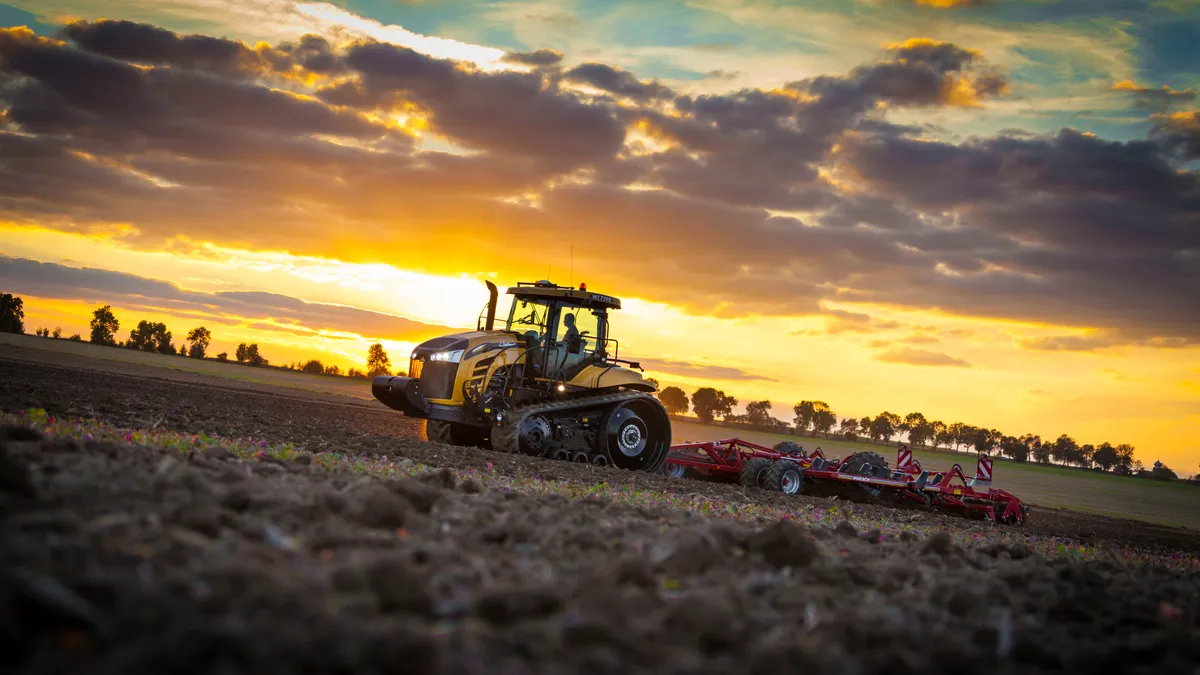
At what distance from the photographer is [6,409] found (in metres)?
13.2

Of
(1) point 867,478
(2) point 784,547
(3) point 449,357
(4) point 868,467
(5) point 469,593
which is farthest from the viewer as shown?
(4) point 868,467

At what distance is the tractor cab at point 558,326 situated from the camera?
714 inches

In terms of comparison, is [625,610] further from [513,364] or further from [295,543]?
[513,364]

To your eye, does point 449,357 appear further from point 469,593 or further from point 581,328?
point 469,593

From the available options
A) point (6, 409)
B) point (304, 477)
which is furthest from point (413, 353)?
point (304, 477)

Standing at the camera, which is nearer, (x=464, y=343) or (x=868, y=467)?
(x=464, y=343)

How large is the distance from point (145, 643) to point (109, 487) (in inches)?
92.1

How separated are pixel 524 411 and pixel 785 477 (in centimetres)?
570

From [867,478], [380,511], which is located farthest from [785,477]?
[380,511]

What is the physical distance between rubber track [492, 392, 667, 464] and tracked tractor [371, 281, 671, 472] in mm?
23

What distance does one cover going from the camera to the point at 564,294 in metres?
18.1

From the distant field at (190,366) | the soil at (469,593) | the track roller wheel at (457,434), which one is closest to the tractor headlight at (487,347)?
the track roller wheel at (457,434)

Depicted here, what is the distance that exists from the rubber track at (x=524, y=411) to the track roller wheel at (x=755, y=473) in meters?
2.86

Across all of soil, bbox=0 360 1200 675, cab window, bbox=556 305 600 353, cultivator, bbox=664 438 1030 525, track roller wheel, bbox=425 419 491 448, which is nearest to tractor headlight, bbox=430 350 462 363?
track roller wheel, bbox=425 419 491 448
